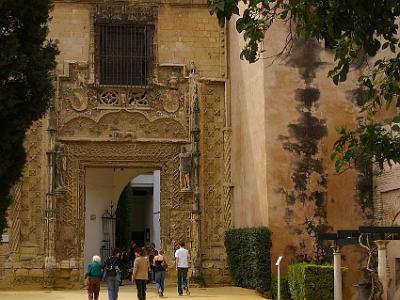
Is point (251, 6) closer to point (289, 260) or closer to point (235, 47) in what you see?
point (289, 260)

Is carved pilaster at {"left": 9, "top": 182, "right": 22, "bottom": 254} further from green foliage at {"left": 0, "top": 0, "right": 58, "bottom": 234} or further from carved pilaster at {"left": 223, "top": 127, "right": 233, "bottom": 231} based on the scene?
green foliage at {"left": 0, "top": 0, "right": 58, "bottom": 234}

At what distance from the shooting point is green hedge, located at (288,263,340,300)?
52.0ft

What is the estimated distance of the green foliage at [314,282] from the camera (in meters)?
15.9

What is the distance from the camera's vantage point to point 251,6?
664 centimetres

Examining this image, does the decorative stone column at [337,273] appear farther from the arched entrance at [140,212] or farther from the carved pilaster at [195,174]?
the arched entrance at [140,212]

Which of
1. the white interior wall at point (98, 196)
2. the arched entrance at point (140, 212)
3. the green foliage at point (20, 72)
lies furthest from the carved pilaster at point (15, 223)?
the arched entrance at point (140, 212)

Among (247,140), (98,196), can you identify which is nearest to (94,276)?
(247,140)

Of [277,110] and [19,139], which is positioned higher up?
[277,110]

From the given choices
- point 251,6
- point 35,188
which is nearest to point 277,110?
point 35,188

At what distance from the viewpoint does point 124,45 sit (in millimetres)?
21672

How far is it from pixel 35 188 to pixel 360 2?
16164 mm

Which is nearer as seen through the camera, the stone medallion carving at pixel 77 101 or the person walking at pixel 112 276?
the person walking at pixel 112 276

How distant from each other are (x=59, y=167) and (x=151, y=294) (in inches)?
183

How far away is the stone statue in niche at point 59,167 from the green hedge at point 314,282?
7.62 metres
